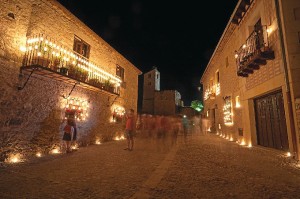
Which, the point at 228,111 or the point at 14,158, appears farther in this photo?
the point at 228,111

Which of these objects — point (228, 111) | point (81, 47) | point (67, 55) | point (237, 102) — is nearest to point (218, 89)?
point (228, 111)

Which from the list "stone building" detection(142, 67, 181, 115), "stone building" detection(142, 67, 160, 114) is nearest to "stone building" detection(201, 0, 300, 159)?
"stone building" detection(142, 67, 181, 115)

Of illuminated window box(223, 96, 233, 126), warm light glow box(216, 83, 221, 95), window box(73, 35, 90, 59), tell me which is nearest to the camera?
window box(73, 35, 90, 59)

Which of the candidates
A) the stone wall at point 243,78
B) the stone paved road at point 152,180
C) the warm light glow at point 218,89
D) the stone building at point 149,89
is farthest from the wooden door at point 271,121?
the stone building at point 149,89

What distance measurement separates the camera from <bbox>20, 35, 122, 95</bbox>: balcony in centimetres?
662

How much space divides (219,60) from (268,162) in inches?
448

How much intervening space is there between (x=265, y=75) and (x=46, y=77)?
9513 mm

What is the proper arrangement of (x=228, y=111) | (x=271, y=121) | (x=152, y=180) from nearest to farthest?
1. (x=152, y=180)
2. (x=271, y=121)
3. (x=228, y=111)

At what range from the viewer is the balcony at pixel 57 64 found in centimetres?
662

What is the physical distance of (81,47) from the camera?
10109mm

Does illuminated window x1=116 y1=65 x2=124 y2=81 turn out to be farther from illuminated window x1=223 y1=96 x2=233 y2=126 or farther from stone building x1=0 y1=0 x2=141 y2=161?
illuminated window x1=223 y1=96 x2=233 y2=126

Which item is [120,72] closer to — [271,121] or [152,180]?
[271,121]

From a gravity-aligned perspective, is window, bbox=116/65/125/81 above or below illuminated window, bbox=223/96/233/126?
above

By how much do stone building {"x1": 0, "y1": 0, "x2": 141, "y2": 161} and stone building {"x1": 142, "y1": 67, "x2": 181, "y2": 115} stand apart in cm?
2631
